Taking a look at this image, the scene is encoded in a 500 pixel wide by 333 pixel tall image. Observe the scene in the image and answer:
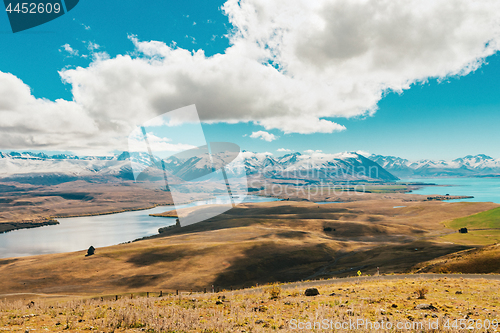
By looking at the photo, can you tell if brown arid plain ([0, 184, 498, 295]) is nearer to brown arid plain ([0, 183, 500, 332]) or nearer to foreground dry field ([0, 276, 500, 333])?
brown arid plain ([0, 183, 500, 332])

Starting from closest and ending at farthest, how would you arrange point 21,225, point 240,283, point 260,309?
point 260,309, point 240,283, point 21,225

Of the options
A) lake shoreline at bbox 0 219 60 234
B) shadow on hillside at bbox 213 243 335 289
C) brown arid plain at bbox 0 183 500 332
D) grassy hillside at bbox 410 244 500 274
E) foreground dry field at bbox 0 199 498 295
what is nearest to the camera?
brown arid plain at bbox 0 183 500 332

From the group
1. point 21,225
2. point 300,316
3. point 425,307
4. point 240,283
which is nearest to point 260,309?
point 300,316

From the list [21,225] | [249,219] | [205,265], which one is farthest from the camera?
[21,225]

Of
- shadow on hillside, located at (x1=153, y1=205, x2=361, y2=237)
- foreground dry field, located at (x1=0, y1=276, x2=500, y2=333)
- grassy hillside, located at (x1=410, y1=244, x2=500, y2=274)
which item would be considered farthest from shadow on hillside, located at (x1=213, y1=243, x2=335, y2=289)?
shadow on hillside, located at (x1=153, y1=205, x2=361, y2=237)

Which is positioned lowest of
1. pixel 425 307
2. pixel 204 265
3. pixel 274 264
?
pixel 274 264

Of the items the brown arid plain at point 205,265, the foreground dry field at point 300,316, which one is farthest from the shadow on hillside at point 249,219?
the foreground dry field at point 300,316

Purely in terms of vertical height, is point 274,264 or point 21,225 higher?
point 21,225

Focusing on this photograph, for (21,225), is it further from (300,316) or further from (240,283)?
(300,316)

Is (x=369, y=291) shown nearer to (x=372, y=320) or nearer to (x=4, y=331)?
(x=372, y=320)

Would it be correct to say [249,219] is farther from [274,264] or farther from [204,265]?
[204,265]

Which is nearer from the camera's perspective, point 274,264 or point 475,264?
point 475,264

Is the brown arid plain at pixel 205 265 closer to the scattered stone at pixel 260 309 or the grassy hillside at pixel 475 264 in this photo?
the grassy hillside at pixel 475 264

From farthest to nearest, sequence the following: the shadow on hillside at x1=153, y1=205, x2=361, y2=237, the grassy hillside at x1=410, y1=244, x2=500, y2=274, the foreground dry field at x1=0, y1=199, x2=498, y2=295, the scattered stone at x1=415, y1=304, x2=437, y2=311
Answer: the shadow on hillside at x1=153, y1=205, x2=361, y2=237, the foreground dry field at x1=0, y1=199, x2=498, y2=295, the grassy hillside at x1=410, y1=244, x2=500, y2=274, the scattered stone at x1=415, y1=304, x2=437, y2=311
